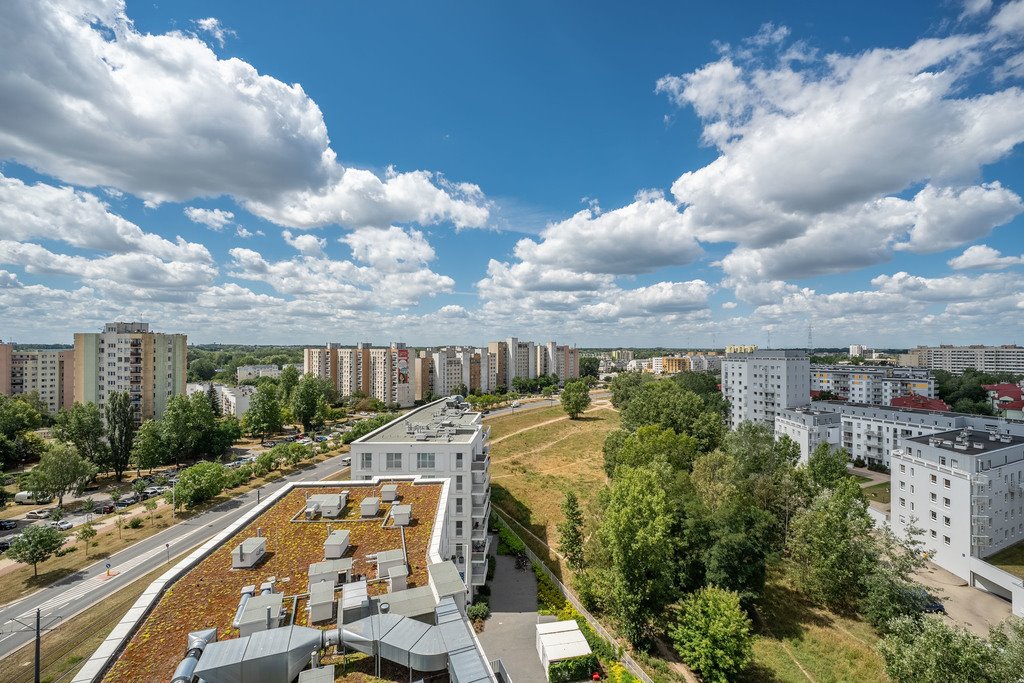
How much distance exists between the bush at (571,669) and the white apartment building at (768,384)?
54.0 m

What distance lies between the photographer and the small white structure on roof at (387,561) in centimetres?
1527

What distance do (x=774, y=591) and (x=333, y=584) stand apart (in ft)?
114

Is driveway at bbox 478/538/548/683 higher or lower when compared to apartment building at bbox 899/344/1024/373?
lower

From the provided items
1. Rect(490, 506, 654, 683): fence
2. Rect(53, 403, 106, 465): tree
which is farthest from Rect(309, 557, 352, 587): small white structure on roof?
Rect(53, 403, 106, 465): tree

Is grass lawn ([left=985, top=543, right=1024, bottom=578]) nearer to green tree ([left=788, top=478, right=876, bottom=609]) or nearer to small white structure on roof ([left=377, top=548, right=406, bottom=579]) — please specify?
green tree ([left=788, top=478, right=876, bottom=609])

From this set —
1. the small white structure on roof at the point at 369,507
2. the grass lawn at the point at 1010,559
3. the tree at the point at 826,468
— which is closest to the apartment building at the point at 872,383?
the tree at the point at 826,468

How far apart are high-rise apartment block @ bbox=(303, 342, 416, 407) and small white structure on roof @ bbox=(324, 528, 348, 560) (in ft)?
336

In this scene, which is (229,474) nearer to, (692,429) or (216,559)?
(216,559)

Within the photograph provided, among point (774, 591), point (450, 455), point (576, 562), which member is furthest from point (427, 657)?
point (774, 591)

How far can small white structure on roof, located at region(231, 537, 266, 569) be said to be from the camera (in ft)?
52.4

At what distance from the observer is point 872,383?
10438cm

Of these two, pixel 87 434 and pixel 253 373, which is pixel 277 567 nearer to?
pixel 87 434

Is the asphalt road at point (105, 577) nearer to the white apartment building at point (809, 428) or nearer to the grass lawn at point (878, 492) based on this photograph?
the white apartment building at point (809, 428)

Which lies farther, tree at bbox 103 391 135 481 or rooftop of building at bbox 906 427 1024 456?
tree at bbox 103 391 135 481
